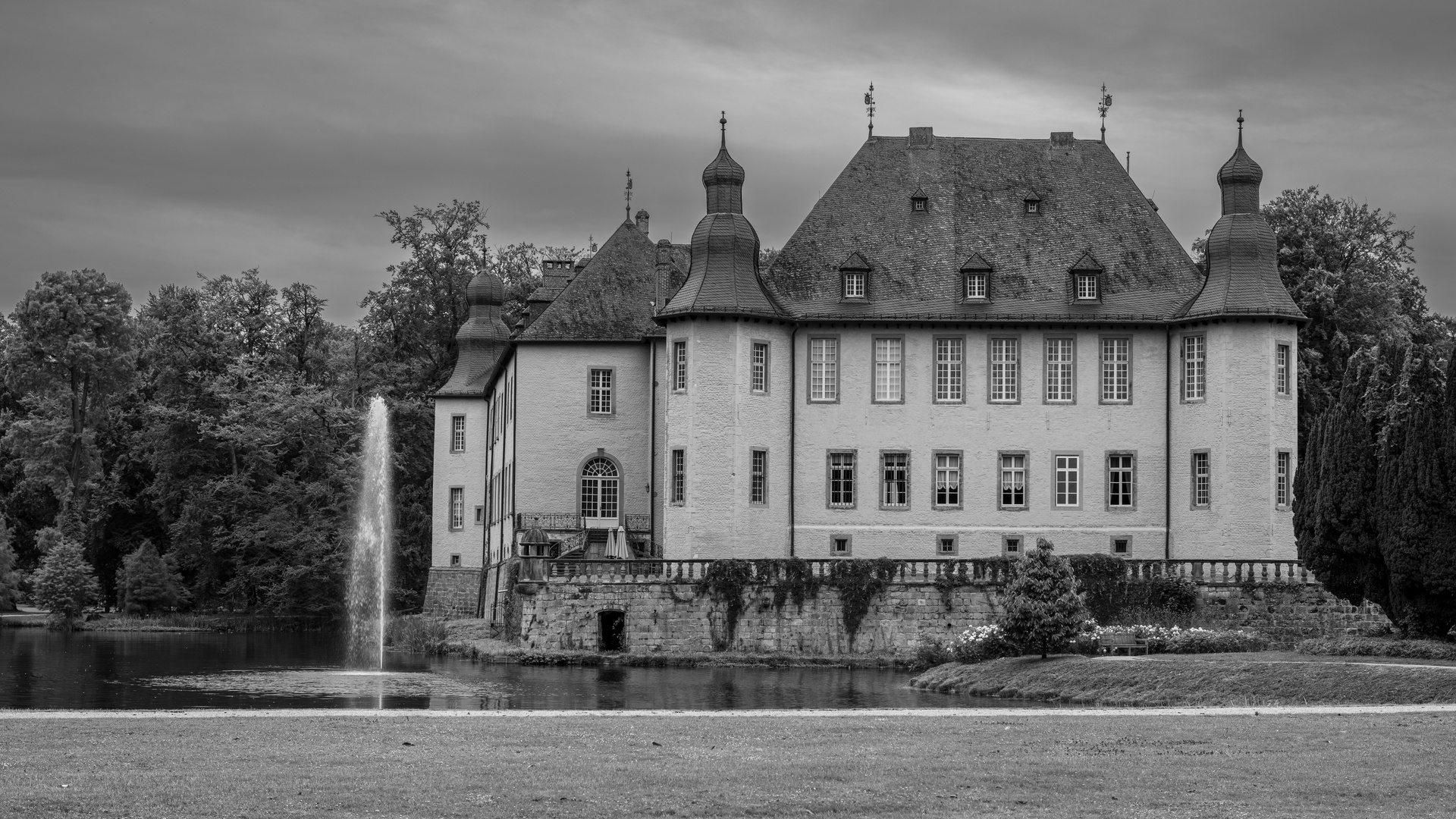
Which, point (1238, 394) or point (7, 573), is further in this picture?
point (7, 573)

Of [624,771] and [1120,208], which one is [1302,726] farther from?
[1120,208]

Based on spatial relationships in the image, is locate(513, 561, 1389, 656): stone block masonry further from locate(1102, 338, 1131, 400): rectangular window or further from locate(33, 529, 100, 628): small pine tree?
locate(33, 529, 100, 628): small pine tree

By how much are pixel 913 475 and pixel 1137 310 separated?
6641 millimetres

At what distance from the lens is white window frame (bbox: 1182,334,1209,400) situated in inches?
1742

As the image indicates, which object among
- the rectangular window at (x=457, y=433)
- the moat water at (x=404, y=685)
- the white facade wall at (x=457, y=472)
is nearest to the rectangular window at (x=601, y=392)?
the moat water at (x=404, y=685)

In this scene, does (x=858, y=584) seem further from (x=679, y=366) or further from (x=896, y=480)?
(x=679, y=366)

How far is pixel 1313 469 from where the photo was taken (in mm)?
33531

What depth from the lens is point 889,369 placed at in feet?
149

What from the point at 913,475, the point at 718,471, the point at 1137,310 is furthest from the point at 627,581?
the point at 1137,310

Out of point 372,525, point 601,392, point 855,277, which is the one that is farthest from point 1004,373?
point 372,525

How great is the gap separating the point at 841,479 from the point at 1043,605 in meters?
14.5

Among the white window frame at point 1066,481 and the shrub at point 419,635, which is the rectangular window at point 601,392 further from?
the white window frame at point 1066,481

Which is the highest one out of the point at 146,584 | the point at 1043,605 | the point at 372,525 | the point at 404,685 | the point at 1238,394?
the point at 1238,394

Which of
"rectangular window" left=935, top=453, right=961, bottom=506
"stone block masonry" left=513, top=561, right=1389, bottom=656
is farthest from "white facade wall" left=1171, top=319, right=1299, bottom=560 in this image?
"rectangular window" left=935, top=453, right=961, bottom=506
